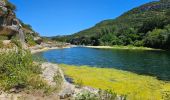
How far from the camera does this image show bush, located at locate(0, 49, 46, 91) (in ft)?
50.8

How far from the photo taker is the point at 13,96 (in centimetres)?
1382

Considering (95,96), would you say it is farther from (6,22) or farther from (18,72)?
(6,22)

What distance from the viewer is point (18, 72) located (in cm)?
1642

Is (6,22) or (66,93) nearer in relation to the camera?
(66,93)

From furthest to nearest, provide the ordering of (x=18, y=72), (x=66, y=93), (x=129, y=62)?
(x=129, y=62)
(x=18, y=72)
(x=66, y=93)

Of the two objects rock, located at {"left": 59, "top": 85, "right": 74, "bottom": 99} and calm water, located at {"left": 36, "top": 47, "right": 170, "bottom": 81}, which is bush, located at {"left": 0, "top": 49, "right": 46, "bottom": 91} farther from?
calm water, located at {"left": 36, "top": 47, "right": 170, "bottom": 81}

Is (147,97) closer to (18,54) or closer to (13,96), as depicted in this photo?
(18,54)

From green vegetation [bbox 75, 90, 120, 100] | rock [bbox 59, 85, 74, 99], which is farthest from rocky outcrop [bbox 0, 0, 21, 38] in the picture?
green vegetation [bbox 75, 90, 120, 100]

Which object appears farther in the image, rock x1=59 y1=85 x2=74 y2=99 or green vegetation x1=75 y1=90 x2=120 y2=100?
rock x1=59 y1=85 x2=74 y2=99

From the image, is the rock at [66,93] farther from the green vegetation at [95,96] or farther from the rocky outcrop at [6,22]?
the rocky outcrop at [6,22]

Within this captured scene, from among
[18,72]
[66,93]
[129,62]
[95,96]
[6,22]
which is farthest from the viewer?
[129,62]

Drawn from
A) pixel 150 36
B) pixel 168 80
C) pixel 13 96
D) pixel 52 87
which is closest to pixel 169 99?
pixel 52 87

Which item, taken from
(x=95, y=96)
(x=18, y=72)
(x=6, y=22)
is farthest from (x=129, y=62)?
(x=95, y=96)

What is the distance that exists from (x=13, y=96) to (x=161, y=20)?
491ft
